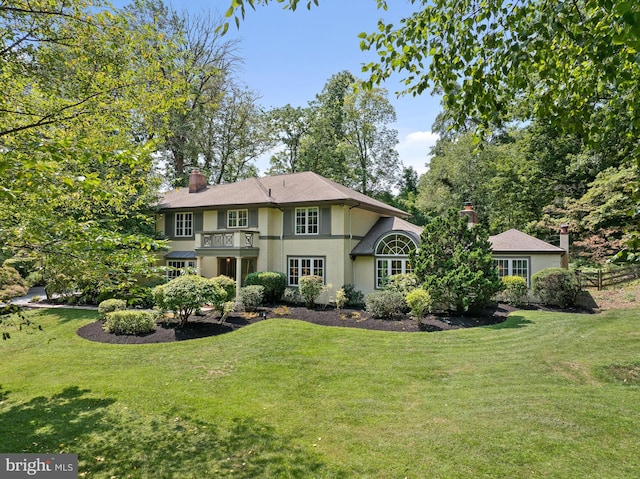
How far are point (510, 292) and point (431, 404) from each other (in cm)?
1220

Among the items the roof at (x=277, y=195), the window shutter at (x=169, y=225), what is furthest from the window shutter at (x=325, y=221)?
the window shutter at (x=169, y=225)

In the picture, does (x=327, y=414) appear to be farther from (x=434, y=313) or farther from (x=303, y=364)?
(x=434, y=313)

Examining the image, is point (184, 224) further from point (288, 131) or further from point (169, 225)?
point (288, 131)

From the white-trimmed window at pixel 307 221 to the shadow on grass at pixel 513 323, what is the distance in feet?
31.3

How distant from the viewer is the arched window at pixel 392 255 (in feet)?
57.1

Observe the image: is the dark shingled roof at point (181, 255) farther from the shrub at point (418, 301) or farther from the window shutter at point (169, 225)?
the shrub at point (418, 301)

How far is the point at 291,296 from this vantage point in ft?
60.1

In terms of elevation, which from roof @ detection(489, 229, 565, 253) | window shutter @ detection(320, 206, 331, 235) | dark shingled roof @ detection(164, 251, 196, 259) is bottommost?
dark shingled roof @ detection(164, 251, 196, 259)

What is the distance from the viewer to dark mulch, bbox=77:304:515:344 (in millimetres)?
12148

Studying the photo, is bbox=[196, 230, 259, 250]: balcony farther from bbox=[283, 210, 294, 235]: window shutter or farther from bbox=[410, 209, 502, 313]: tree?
bbox=[410, 209, 502, 313]: tree

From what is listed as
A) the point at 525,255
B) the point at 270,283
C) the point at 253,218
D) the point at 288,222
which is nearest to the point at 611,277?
the point at 525,255

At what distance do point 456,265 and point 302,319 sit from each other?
21.8 ft

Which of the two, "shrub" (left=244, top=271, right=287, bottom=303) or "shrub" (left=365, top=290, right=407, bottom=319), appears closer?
"shrub" (left=365, top=290, right=407, bottom=319)

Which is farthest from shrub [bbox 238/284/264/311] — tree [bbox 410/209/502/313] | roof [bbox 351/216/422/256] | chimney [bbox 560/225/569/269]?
chimney [bbox 560/225/569/269]
